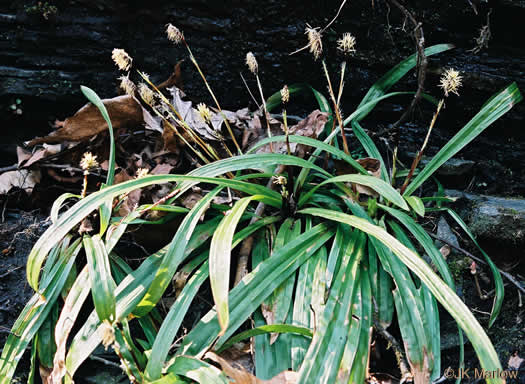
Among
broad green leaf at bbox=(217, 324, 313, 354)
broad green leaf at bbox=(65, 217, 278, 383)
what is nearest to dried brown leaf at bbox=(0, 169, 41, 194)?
broad green leaf at bbox=(65, 217, 278, 383)

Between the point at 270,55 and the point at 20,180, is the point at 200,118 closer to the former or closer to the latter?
the point at 270,55

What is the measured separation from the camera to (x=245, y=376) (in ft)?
3.43

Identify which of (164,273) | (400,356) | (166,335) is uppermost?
(164,273)

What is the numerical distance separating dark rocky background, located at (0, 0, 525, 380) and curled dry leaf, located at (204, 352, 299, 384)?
118 centimetres

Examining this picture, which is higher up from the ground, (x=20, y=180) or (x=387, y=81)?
(x=387, y=81)

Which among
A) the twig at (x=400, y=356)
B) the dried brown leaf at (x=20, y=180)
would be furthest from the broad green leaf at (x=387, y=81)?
the dried brown leaf at (x=20, y=180)

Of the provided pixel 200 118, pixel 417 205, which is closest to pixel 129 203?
pixel 200 118

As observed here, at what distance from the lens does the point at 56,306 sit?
1307 millimetres

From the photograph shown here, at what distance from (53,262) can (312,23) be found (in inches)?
60.5

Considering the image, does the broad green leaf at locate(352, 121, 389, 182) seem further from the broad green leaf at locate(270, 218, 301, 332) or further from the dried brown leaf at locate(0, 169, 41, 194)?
the dried brown leaf at locate(0, 169, 41, 194)

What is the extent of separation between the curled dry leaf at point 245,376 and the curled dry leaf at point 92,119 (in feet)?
3.44

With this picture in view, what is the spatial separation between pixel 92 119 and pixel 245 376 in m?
1.19

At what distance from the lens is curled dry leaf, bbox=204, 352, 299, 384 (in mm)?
1033

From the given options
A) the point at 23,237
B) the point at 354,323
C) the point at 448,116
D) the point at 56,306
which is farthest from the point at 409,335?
the point at 23,237
